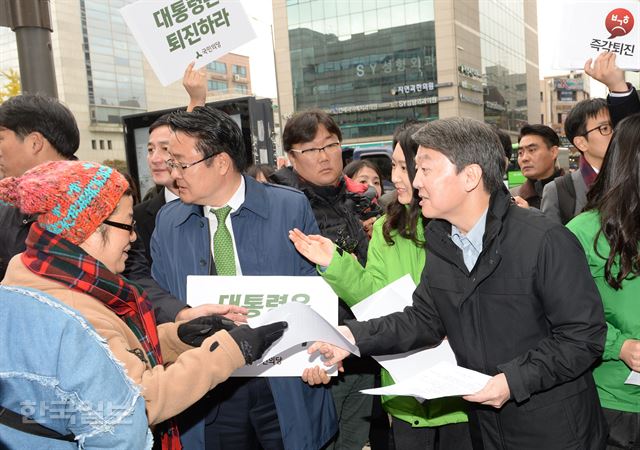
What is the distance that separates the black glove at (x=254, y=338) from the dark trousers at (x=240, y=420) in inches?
25.8

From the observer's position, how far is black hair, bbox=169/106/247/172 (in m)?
2.55

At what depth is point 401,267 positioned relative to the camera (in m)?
2.79

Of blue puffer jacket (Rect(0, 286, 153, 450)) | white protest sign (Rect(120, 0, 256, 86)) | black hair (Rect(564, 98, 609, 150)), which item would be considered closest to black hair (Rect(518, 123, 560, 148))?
black hair (Rect(564, 98, 609, 150))

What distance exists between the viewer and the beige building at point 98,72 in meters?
A: 40.6

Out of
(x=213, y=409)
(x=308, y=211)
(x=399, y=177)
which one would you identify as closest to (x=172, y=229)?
(x=308, y=211)

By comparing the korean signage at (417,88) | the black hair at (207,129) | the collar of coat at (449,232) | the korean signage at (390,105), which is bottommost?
the collar of coat at (449,232)

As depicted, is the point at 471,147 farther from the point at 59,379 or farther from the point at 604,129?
the point at 604,129

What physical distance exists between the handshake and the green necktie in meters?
0.39

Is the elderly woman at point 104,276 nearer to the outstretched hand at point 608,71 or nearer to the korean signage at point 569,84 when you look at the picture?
the outstretched hand at point 608,71

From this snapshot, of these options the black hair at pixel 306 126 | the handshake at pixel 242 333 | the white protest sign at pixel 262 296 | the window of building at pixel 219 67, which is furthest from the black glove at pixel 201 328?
the window of building at pixel 219 67

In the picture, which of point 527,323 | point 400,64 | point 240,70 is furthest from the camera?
point 240,70

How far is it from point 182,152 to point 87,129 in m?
46.9

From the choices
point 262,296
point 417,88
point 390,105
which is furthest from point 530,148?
point 390,105

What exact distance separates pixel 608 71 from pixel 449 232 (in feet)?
5.34
